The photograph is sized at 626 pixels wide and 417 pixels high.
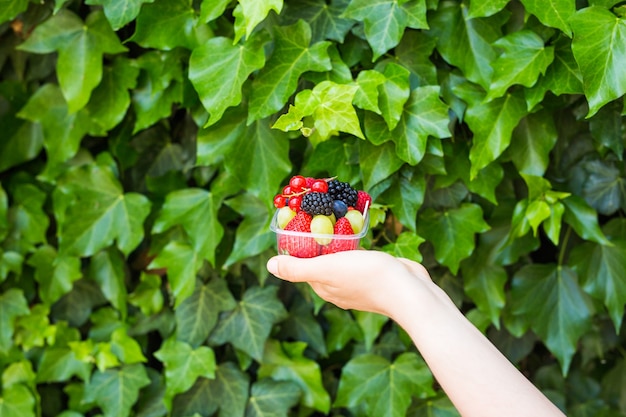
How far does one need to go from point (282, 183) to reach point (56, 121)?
0.50 meters

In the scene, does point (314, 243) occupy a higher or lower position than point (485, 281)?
higher

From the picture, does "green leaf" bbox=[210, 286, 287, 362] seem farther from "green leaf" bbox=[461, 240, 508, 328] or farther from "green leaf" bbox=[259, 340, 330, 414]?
"green leaf" bbox=[461, 240, 508, 328]

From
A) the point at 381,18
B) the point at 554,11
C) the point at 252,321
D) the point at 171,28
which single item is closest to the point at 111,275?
the point at 252,321

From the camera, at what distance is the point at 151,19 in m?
1.13

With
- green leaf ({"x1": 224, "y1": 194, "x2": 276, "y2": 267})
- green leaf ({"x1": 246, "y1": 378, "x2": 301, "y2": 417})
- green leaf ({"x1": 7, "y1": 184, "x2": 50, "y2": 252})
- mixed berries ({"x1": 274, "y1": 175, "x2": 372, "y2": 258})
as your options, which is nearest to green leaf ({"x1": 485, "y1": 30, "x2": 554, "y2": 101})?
mixed berries ({"x1": 274, "y1": 175, "x2": 372, "y2": 258})

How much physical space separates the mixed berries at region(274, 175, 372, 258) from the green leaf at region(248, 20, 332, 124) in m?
0.24

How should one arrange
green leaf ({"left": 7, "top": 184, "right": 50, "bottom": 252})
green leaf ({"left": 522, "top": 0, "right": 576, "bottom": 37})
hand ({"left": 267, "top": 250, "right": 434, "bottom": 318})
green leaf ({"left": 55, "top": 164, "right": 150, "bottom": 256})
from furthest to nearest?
green leaf ({"left": 7, "top": 184, "right": 50, "bottom": 252}) < green leaf ({"left": 55, "top": 164, "right": 150, "bottom": 256}) < green leaf ({"left": 522, "top": 0, "right": 576, "bottom": 37}) < hand ({"left": 267, "top": 250, "right": 434, "bottom": 318})

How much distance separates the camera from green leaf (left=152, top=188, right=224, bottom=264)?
1232 mm

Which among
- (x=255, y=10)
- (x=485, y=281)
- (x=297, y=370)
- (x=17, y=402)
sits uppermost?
(x=255, y=10)

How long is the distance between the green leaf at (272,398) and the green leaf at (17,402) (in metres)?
0.49

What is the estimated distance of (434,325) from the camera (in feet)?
2.21

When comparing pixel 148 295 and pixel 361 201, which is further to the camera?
pixel 148 295

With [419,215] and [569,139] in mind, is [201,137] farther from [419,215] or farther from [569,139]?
[569,139]

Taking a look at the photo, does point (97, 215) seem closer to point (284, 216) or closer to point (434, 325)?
point (284, 216)
